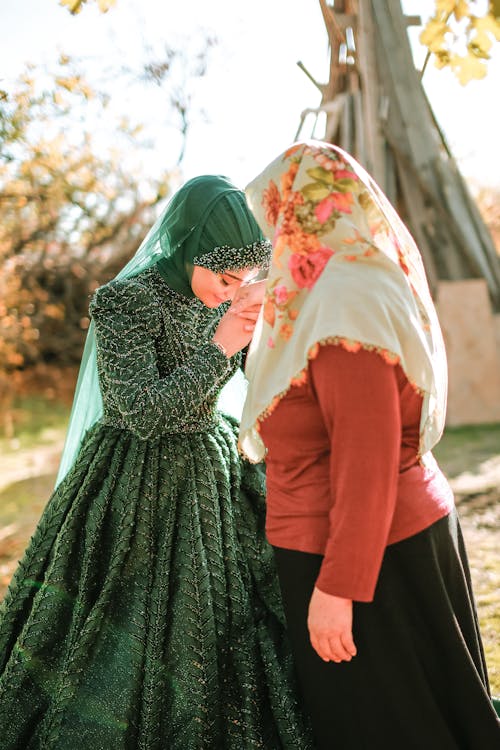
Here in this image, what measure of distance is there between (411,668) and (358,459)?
0.48m

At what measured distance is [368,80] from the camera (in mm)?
7062

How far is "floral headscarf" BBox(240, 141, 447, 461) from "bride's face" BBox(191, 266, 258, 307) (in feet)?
1.63

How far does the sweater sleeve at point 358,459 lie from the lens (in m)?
1.36

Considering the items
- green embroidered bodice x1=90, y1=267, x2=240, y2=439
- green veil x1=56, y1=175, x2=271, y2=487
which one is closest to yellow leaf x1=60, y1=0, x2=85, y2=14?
green veil x1=56, y1=175, x2=271, y2=487

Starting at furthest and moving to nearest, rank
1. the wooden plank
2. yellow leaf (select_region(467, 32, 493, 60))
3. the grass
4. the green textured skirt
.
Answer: the wooden plank, the grass, yellow leaf (select_region(467, 32, 493, 60)), the green textured skirt

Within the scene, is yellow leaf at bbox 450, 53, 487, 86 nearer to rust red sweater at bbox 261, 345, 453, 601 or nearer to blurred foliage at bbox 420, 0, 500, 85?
blurred foliage at bbox 420, 0, 500, 85

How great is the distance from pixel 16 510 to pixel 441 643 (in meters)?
4.55

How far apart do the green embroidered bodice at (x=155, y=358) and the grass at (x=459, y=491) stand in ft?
5.18

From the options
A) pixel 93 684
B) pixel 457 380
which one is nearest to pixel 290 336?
pixel 93 684

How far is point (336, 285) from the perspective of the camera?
4.58 feet

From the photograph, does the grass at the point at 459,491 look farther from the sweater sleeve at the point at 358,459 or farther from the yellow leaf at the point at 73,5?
the yellow leaf at the point at 73,5

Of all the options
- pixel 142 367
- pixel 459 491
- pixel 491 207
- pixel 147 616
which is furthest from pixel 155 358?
pixel 491 207

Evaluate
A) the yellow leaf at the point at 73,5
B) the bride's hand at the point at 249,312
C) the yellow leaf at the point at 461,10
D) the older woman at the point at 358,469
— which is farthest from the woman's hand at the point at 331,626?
the yellow leaf at the point at 73,5

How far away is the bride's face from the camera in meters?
2.08
